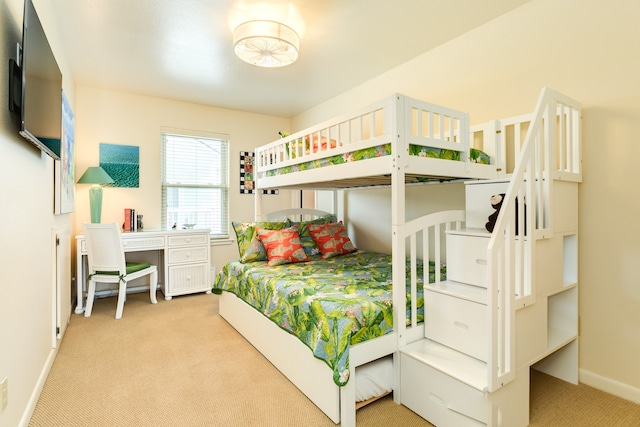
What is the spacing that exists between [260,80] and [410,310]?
2.83 m

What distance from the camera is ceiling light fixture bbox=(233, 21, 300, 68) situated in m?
2.22

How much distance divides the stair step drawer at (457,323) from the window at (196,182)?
Answer: 3.36m

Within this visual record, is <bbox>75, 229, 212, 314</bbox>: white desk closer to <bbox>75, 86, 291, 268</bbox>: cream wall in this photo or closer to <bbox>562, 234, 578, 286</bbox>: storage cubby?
<bbox>75, 86, 291, 268</bbox>: cream wall

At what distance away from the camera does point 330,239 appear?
3.26 metres

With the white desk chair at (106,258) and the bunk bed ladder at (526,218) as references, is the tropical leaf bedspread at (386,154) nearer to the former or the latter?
the bunk bed ladder at (526,218)

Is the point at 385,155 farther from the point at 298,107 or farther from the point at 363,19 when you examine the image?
the point at 298,107

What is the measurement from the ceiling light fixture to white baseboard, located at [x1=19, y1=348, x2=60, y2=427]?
94.5 inches

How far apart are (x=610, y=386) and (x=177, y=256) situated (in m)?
3.82

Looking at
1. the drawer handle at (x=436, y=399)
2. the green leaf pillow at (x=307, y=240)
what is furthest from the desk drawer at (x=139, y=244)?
the drawer handle at (x=436, y=399)

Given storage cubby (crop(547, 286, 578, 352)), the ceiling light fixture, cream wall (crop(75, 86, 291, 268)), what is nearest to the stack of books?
cream wall (crop(75, 86, 291, 268))

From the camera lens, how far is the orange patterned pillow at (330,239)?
3199mm

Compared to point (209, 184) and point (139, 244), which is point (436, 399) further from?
point (209, 184)

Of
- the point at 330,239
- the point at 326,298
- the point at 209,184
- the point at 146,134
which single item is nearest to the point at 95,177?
the point at 146,134

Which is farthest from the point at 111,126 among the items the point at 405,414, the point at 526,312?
the point at 526,312
